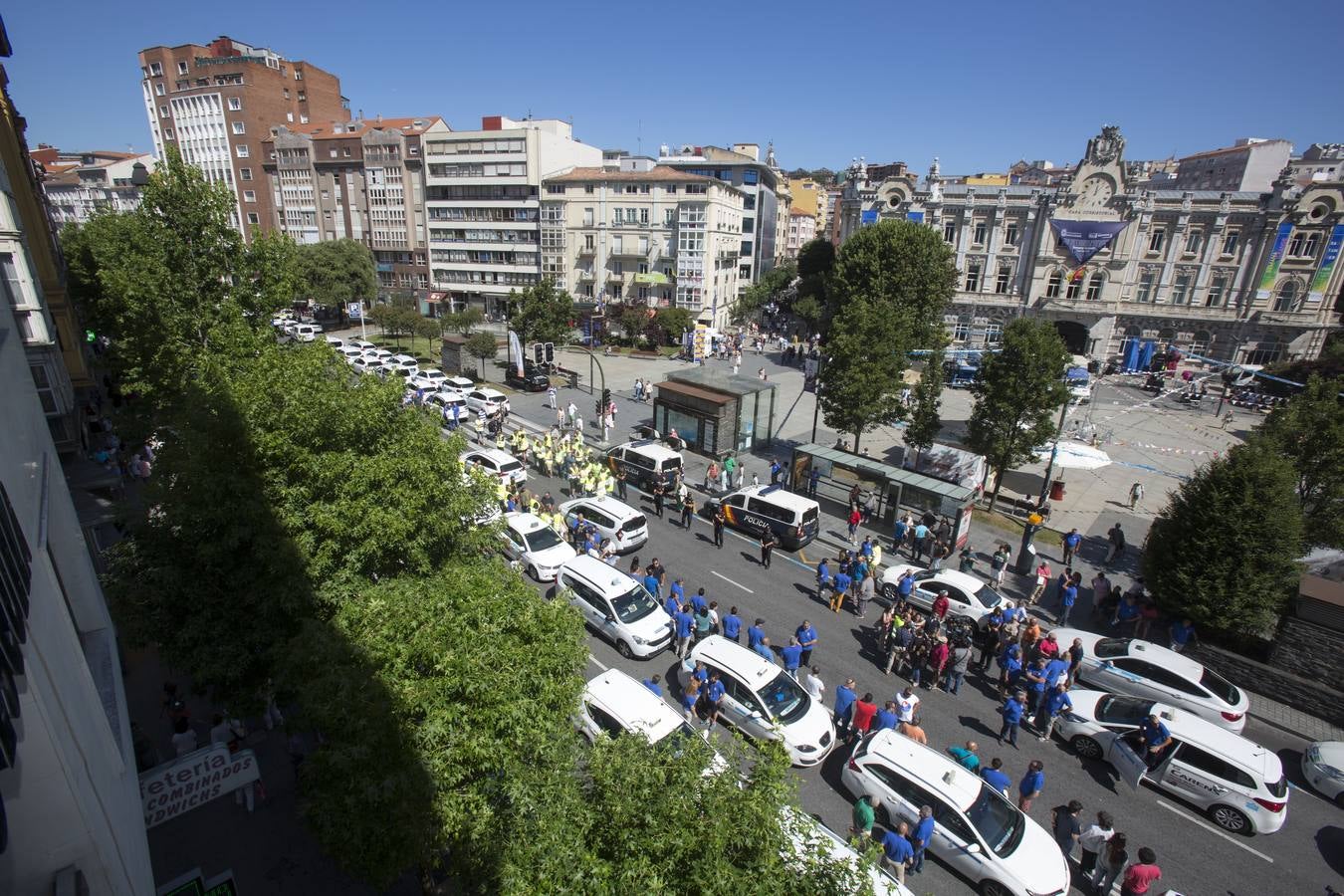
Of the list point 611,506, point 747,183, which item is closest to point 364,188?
point 747,183

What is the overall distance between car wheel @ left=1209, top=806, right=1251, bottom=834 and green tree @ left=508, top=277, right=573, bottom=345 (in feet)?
125

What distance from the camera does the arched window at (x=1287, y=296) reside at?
48.6 m

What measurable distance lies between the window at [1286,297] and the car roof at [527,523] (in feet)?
201

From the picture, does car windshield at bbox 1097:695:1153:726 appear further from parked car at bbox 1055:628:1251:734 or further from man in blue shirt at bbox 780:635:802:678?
man in blue shirt at bbox 780:635:802:678

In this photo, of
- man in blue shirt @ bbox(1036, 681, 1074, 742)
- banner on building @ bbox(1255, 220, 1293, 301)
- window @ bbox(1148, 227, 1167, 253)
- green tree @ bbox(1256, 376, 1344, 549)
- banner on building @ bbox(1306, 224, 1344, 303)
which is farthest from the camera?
window @ bbox(1148, 227, 1167, 253)

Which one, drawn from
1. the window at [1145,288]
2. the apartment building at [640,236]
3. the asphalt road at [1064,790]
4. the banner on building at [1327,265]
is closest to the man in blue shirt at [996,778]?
the asphalt road at [1064,790]

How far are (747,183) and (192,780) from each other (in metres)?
78.5

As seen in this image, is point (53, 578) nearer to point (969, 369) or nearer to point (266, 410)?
point (266, 410)

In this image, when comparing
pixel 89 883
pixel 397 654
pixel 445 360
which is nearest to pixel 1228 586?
pixel 397 654

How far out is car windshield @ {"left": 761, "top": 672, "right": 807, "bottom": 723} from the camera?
11828 millimetres

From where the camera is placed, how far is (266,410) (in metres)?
10.3

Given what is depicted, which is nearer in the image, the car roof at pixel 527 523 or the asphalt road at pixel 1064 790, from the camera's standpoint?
the asphalt road at pixel 1064 790

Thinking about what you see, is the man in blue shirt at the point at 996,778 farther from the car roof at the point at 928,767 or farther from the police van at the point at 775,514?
the police van at the point at 775,514

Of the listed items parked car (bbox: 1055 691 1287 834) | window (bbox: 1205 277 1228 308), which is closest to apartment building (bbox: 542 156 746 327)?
window (bbox: 1205 277 1228 308)
